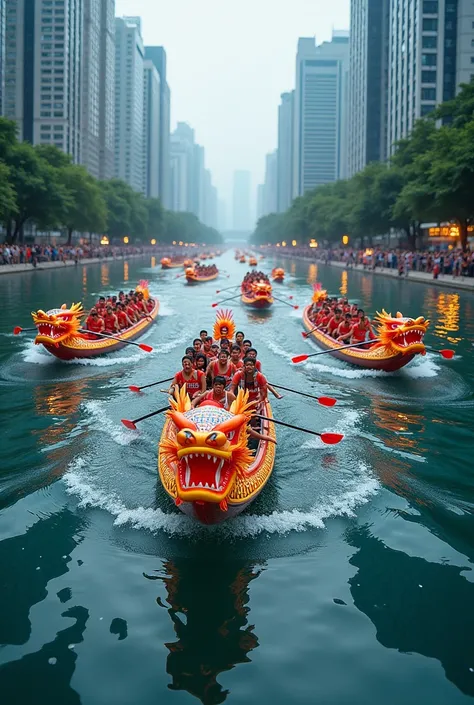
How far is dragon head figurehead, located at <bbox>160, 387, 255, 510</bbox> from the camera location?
740 cm

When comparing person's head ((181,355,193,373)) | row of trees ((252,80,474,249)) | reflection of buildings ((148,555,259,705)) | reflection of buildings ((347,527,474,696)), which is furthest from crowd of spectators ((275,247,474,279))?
reflection of buildings ((148,555,259,705))

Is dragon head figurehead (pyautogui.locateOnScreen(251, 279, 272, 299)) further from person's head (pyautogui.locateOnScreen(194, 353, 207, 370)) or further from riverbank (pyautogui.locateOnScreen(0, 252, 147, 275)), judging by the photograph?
riverbank (pyautogui.locateOnScreen(0, 252, 147, 275))

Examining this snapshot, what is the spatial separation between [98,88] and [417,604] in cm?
18018

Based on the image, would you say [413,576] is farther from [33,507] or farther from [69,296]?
[69,296]

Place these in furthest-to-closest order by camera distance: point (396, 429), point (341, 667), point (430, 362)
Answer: point (430, 362)
point (396, 429)
point (341, 667)

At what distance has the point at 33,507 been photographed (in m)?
9.03

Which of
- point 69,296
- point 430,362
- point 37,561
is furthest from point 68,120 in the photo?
point 37,561

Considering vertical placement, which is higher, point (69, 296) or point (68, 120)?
point (68, 120)

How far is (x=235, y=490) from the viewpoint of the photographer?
26.5 ft

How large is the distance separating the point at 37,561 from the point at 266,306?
25698 mm

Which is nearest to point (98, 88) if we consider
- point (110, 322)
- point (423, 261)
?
point (423, 261)

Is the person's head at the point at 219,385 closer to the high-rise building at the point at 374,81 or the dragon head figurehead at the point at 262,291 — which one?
the dragon head figurehead at the point at 262,291

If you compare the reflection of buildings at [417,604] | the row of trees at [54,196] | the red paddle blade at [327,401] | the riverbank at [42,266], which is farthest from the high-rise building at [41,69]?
the reflection of buildings at [417,604]

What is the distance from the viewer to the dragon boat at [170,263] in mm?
69262
